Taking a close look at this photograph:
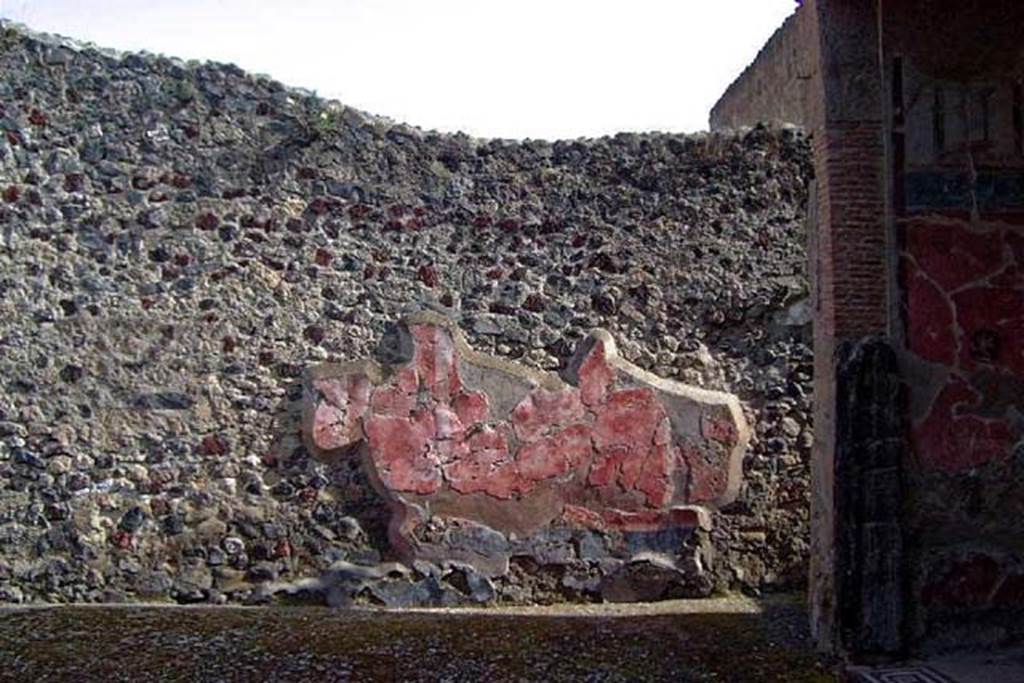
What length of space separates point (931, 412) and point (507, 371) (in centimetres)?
222

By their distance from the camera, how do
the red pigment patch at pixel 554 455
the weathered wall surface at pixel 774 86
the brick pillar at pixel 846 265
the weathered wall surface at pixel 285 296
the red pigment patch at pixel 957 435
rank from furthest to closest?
the weathered wall surface at pixel 774 86
the red pigment patch at pixel 554 455
the weathered wall surface at pixel 285 296
the red pigment patch at pixel 957 435
the brick pillar at pixel 846 265

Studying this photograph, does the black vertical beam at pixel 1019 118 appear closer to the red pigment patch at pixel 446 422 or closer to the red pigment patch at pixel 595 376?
the red pigment patch at pixel 595 376

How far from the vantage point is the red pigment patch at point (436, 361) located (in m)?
6.03

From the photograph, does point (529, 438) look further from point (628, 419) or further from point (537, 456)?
point (628, 419)

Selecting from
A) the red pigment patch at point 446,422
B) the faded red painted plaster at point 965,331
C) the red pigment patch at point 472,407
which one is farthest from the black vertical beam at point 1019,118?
the red pigment patch at point 446,422

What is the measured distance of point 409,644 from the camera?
4918 millimetres

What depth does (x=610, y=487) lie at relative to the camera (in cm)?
603

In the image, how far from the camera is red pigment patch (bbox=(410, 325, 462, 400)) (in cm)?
603

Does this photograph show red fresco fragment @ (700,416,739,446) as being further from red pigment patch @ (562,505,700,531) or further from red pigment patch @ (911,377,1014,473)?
red pigment patch @ (911,377,1014,473)

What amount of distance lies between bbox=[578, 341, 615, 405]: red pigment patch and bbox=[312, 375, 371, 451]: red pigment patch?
112cm

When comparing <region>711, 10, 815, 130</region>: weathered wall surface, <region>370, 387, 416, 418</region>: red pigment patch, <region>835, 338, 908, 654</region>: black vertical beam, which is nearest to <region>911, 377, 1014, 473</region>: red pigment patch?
<region>835, 338, 908, 654</region>: black vertical beam

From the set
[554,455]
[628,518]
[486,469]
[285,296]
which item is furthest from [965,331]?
[285,296]

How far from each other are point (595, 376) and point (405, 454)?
41.7 inches

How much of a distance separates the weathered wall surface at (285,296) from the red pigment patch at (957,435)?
1.55 m
